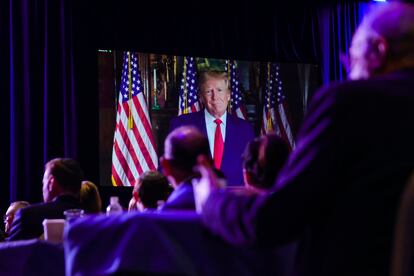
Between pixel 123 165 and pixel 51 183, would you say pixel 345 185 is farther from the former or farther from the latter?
pixel 123 165

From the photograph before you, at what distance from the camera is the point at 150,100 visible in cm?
785

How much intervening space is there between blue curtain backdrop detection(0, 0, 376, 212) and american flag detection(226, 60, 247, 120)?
1.19 ft

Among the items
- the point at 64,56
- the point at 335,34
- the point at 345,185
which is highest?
the point at 335,34

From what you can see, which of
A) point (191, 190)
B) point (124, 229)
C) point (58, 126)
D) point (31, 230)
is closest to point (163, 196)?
point (31, 230)

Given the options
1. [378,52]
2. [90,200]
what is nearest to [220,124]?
[90,200]

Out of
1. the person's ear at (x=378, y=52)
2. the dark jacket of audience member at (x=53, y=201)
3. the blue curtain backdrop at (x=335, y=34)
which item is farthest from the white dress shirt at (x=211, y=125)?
the person's ear at (x=378, y=52)

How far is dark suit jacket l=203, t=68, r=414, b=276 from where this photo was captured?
1.16 meters

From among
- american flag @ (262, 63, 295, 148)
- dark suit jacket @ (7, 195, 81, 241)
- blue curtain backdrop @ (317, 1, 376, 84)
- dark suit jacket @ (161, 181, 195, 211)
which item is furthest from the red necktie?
dark suit jacket @ (161, 181, 195, 211)

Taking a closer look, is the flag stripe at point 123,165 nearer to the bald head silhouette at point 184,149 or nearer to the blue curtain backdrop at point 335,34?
the blue curtain backdrop at point 335,34

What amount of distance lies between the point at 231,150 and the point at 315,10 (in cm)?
242

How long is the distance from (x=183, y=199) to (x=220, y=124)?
19.0 feet

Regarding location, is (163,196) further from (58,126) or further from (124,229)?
(58,126)

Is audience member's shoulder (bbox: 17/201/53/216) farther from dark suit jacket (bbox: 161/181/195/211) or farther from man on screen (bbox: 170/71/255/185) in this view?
man on screen (bbox: 170/71/255/185)

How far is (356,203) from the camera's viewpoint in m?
1.17
